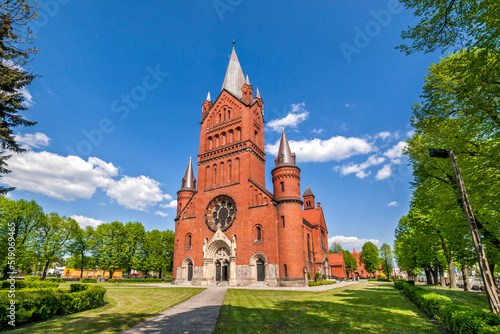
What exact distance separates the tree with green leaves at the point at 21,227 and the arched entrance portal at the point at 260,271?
100 feet

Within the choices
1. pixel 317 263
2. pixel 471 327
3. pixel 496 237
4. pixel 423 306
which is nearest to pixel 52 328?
pixel 471 327

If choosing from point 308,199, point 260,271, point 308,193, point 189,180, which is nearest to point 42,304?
point 260,271

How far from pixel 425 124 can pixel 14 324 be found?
18.6 meters

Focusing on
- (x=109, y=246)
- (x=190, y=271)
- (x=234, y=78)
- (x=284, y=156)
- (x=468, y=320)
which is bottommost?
(x=190, y=271)

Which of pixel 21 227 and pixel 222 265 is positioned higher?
pixel 21 227

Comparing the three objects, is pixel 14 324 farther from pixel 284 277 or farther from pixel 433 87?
pixel 284 277

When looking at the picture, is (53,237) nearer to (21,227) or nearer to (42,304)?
(21,227)

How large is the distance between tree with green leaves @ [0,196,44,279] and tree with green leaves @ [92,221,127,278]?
10.8 metres

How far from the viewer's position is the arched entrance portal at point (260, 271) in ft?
103

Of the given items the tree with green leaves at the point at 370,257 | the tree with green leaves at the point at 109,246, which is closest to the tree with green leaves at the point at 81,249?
the tree with green leaves at the point at 109,246

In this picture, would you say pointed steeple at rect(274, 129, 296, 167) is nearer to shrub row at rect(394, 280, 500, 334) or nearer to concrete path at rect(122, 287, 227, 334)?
concrete path at rect(122, 287, 227, 334)

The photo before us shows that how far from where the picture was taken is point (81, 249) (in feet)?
165

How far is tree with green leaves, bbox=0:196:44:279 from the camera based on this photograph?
31.4 m

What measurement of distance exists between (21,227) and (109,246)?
1537cm
